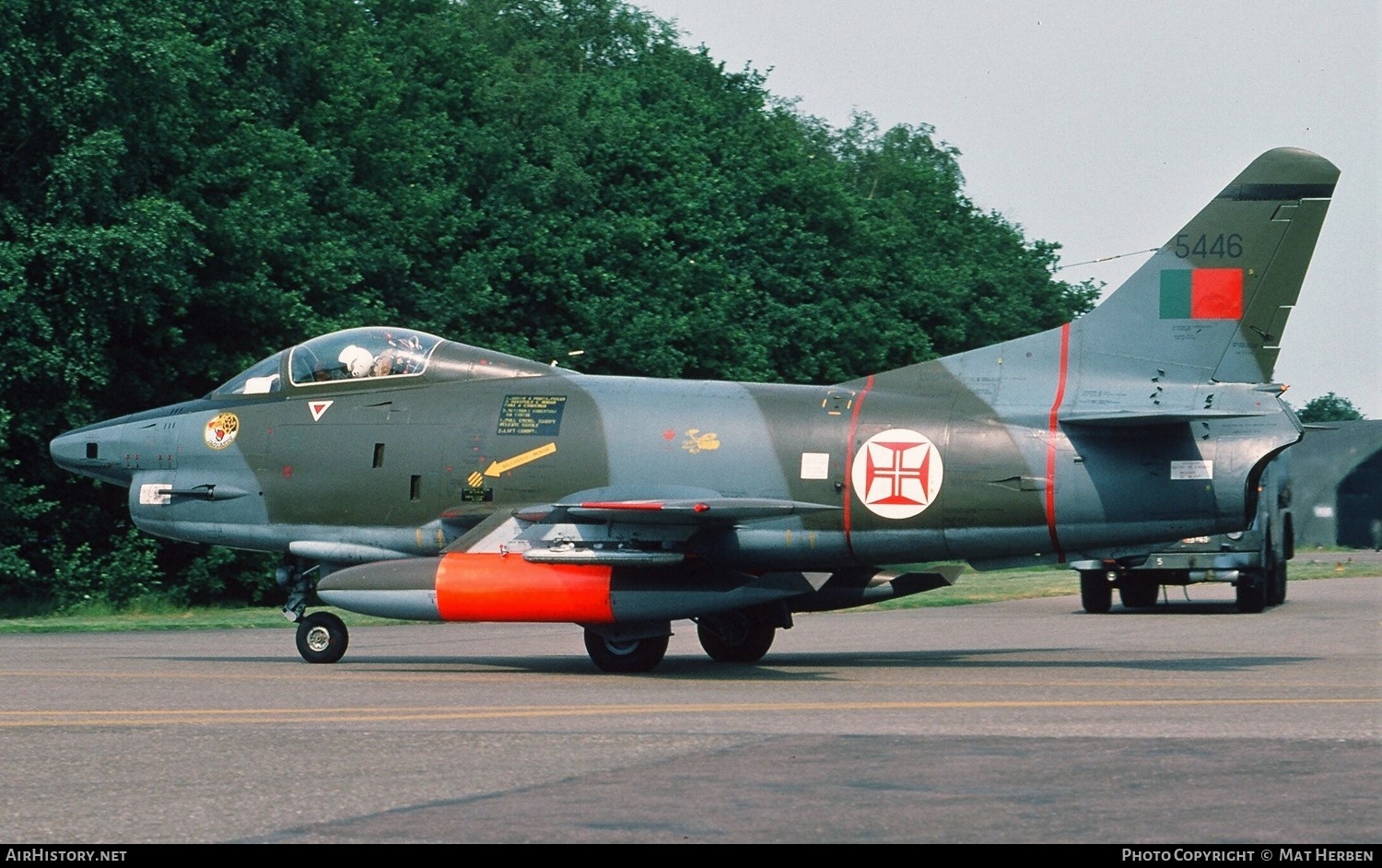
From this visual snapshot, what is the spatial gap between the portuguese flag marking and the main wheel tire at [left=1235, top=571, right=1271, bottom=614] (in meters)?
12.0

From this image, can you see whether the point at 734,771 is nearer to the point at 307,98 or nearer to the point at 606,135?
the point at 307,98

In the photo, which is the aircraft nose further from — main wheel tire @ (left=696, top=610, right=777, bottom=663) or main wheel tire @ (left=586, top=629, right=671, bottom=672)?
main wheel tire @ (left=696, top=610, right=777, bottom=663)

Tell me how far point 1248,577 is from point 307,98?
1070 inches

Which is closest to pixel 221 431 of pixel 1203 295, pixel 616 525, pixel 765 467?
pixel 616 525

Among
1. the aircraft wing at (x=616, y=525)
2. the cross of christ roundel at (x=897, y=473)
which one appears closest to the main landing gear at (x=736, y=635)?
the aircraft wing at (x=616, y=525)

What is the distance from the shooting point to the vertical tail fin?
17.2m

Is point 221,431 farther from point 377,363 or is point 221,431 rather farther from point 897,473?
point 897,473

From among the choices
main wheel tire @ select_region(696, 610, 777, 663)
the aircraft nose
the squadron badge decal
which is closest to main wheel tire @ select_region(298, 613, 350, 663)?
the squadron badge decal

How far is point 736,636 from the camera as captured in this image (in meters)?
18.8

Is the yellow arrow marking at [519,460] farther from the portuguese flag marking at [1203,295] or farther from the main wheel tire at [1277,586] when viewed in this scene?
the main wheel tire at [1277,586]

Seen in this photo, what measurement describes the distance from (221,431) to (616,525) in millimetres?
4965

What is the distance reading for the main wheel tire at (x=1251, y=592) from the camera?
28.4 meters

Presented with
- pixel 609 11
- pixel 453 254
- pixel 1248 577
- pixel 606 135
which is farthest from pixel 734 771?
pixel 609 11

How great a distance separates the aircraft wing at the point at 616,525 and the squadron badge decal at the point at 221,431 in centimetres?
325
